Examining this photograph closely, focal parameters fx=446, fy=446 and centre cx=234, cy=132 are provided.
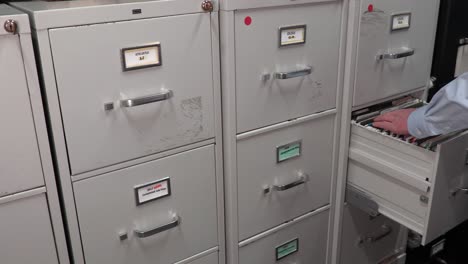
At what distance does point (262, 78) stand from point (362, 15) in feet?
1.38

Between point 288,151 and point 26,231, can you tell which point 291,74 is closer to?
point 288,151

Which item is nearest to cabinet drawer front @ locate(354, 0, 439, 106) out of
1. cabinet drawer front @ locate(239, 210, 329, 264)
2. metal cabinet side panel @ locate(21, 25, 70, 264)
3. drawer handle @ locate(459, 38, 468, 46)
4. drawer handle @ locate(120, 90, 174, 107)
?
drawer handle @ locate(459, 38, 468, 46)

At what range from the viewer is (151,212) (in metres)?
1.25

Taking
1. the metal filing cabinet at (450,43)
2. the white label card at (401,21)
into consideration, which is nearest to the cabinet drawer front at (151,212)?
the white label card at (401,21)

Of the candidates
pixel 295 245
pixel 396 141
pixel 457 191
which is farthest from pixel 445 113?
pixel 295 245

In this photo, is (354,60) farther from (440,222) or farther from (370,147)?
(440,222)

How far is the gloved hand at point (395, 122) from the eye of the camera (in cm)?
144

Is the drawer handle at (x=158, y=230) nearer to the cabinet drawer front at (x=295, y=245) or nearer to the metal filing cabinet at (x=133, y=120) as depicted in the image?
the metal filing cabinet at (x=133, y=120)

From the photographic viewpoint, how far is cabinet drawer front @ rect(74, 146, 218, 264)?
3.80 ft

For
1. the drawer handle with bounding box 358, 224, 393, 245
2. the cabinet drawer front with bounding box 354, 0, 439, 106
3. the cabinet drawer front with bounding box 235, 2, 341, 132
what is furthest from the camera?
the drawer handle with bounding box 358, 224, 393, 245

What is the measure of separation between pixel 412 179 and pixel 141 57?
91cm

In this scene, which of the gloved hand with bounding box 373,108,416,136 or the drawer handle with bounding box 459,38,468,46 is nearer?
the gloved hand with bounding box 373,108,416,136

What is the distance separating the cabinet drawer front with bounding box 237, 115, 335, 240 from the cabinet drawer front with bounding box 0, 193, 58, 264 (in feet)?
1.86

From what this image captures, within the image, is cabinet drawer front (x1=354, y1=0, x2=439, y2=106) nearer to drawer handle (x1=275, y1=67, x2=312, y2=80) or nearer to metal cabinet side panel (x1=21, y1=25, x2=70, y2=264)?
drawer handle (x1=275, y1=67, x2=312, y2=80)
